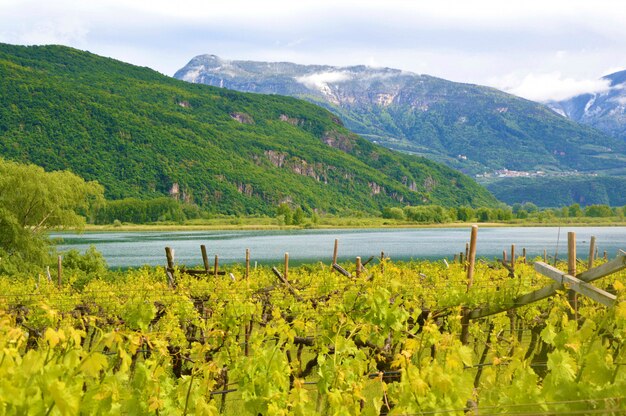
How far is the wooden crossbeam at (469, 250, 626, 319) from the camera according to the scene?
5.10 m

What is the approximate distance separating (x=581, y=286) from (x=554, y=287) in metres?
0.67

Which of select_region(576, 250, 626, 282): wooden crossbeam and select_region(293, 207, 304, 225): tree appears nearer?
select_region(576, 250, 626, 282): wooden crossbeam

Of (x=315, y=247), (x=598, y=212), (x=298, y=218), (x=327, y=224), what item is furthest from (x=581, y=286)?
(x=598, y=212)

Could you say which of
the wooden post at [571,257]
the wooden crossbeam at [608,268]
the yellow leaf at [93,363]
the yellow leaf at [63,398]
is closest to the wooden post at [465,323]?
the wooden post at [571,257]

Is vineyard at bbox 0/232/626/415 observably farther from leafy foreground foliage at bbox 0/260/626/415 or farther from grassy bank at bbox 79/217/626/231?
grassy bank at bbox 79/217/626/231

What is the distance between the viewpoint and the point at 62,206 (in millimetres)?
29359

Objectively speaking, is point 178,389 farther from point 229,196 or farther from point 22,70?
point 22,70

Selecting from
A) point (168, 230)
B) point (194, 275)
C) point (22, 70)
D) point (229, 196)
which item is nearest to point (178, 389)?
point (194, 275)

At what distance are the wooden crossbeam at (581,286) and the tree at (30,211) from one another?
23036 mm

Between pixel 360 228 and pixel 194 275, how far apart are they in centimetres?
10746

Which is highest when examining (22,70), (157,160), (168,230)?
(22,70)

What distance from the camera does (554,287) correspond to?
618 cm

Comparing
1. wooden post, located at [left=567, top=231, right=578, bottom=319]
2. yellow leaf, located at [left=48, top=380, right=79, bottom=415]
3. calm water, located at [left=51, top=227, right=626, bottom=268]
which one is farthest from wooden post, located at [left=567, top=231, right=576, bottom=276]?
calm water, located at [left=51, top=227, right=626, bottom=268]

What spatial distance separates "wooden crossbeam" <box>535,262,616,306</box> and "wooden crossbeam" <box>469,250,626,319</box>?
0.30 feet
